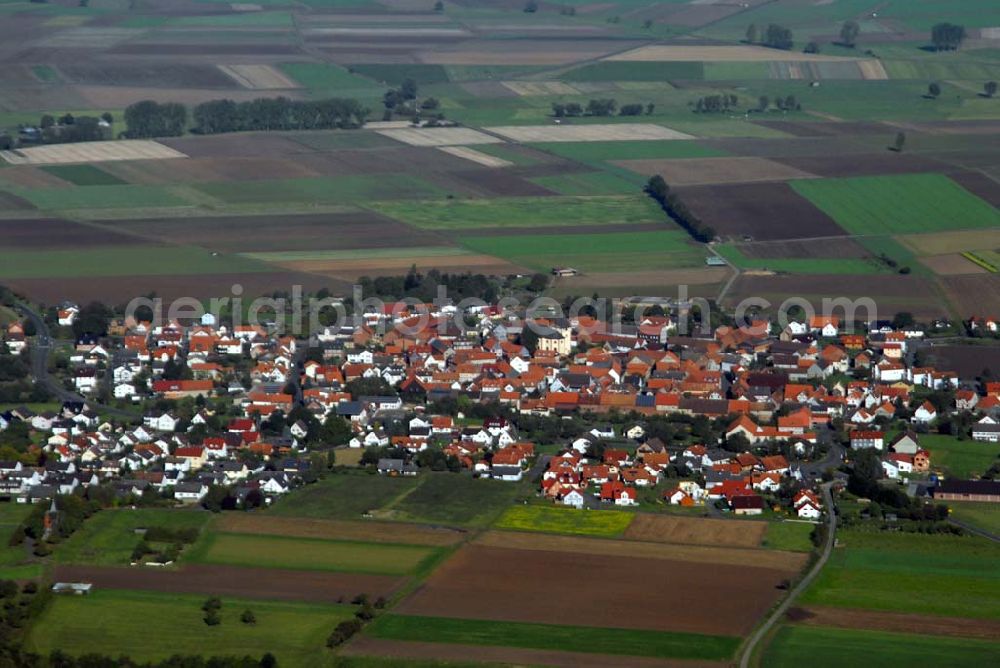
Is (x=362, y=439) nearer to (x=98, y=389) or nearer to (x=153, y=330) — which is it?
(x=98, y=389)

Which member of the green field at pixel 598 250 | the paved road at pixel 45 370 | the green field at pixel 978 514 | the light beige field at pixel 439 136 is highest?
the green field at pixel 978 514

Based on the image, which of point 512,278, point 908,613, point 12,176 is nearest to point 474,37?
point 12,176

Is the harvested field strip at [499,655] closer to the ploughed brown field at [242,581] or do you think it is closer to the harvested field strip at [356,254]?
the ploughed brown field at [242,581]

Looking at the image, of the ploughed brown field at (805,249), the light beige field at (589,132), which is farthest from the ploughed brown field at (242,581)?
the light beige field at (589,132)

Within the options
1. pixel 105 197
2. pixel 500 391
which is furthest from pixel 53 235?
pixel 500 391

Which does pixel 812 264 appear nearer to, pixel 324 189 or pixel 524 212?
pixel 524 212

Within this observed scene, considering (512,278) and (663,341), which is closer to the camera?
(663,341)
